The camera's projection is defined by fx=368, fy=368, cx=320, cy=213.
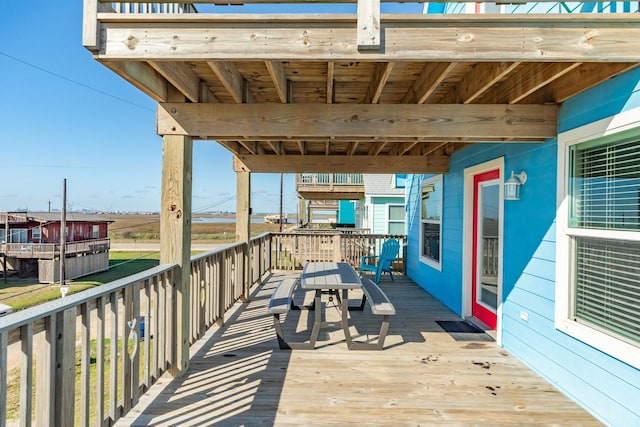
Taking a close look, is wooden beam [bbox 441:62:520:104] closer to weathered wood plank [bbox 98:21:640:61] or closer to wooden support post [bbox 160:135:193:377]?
weathered wood plank [bbox 98:21:640:61]

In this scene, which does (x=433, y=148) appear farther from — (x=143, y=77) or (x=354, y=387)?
(x=143, y=77)

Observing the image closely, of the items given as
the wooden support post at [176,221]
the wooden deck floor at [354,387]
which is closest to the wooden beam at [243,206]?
the wooden deck floor at [354,387]

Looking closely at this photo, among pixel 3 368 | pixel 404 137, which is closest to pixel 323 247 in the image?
pixel 404 137

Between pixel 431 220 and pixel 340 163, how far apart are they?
2.12 metres

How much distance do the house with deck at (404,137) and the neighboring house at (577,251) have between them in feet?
0.05

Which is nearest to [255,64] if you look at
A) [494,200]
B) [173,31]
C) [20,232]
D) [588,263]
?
[173,31]

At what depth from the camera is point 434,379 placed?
3.14 m

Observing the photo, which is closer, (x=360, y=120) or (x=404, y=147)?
(x=360, y=120)

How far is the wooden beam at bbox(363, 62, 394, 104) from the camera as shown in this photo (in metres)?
2.49

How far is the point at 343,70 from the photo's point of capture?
2.82 meters

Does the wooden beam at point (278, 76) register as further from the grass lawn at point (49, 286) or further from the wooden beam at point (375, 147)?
the grass lawn at point (49, 286)

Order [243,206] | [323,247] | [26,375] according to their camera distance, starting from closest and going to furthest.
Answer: [26,375] → [243,206] → [323,247]

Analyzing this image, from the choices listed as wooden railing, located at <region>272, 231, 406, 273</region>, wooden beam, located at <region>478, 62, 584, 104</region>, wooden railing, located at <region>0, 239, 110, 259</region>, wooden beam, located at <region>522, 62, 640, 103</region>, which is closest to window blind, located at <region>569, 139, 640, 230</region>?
wooden beam, located at <region>522, 62, 640, 103</region>

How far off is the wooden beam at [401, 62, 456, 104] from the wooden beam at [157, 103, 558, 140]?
0.15 meters
